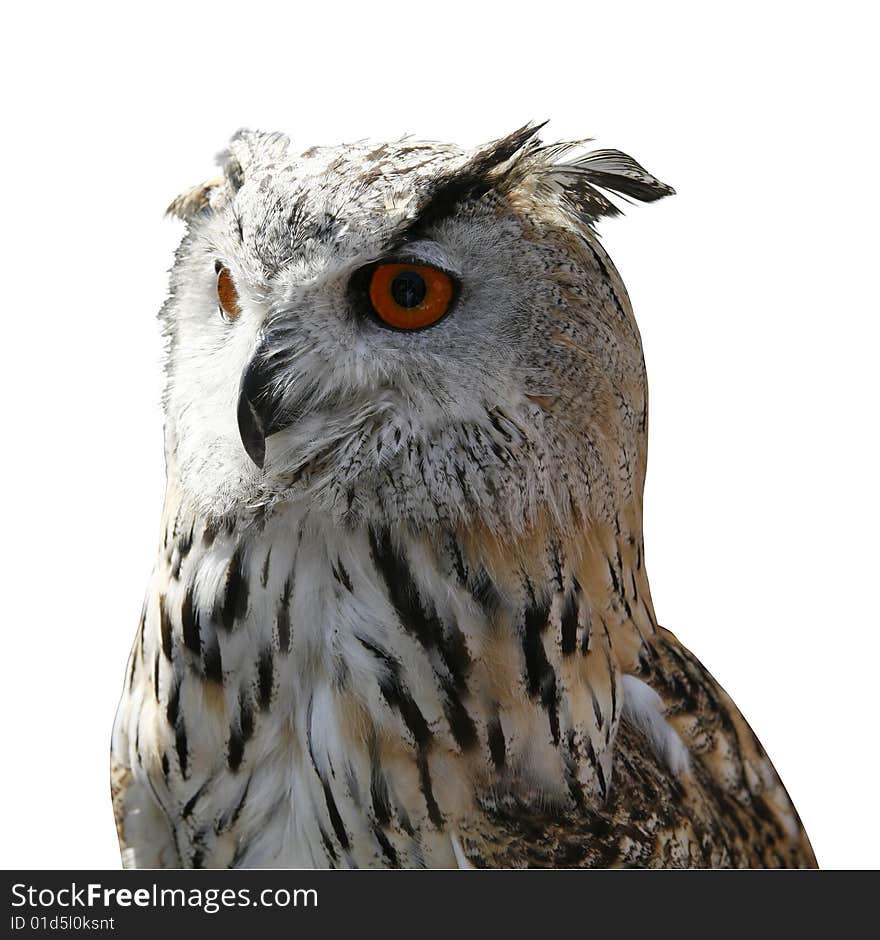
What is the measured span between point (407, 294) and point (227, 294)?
0.37 m

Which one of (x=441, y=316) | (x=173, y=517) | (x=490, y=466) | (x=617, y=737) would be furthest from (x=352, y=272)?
(x=617, y=737)

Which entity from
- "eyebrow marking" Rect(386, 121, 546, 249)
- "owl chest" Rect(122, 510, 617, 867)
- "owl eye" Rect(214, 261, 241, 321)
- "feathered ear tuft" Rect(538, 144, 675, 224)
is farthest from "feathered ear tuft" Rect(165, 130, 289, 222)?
"owl chest" Rect(122, 510, 617, 867)

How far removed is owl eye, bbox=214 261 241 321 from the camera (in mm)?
2029

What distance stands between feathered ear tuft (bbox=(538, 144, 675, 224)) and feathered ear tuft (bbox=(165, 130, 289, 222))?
505 mm

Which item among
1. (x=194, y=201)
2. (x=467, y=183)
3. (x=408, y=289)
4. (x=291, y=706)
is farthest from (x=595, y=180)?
(x=291, y=706)

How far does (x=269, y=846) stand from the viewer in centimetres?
207

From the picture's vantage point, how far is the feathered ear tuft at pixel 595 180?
207 cm

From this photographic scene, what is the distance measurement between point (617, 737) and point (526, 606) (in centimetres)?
37

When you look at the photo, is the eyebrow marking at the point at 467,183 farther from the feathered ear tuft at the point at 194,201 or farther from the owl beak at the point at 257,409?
the feathered ear tuft at the point at 194,201

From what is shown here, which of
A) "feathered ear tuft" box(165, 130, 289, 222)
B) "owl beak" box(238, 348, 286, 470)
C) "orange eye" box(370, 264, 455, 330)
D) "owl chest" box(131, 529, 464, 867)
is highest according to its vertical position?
"feathered ear tuft" box(165, 130, 289, 222)

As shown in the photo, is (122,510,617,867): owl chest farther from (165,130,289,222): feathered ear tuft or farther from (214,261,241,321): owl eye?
(165,130,289,222): feathered ear tuft

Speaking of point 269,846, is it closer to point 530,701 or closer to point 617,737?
point 530,701

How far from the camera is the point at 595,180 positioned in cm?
210

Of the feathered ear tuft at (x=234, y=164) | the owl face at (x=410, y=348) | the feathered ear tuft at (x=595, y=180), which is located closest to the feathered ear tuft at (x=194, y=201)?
the feathered ear tuft at (x=234, y=164)
